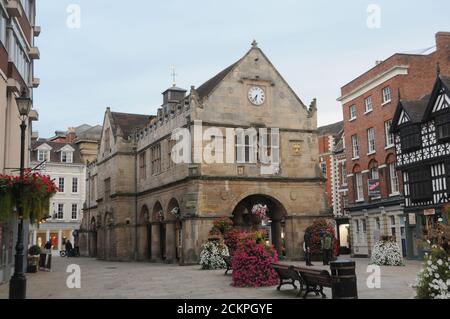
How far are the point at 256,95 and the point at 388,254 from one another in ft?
39.5

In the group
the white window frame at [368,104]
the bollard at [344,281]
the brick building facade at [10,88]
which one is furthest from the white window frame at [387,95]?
the bollard at [344,281]

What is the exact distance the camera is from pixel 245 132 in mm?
30828

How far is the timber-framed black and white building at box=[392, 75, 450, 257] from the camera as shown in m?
29.1

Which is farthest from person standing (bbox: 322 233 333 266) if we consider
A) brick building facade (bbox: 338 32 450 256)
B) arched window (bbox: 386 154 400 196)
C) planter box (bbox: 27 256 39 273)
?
planter box (bbox: 27 256 39 273)

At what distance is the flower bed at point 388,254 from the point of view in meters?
25.6

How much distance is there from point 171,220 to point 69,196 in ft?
125

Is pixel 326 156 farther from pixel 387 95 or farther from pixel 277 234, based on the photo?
pixel 277 234

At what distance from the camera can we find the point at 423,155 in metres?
30.8

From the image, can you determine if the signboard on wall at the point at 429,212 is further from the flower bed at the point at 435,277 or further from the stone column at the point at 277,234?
the flower bed at the point at 435,277

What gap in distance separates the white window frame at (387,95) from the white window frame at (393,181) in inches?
176

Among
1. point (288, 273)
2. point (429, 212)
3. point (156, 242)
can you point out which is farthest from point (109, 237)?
Answer: point (288, 273)
